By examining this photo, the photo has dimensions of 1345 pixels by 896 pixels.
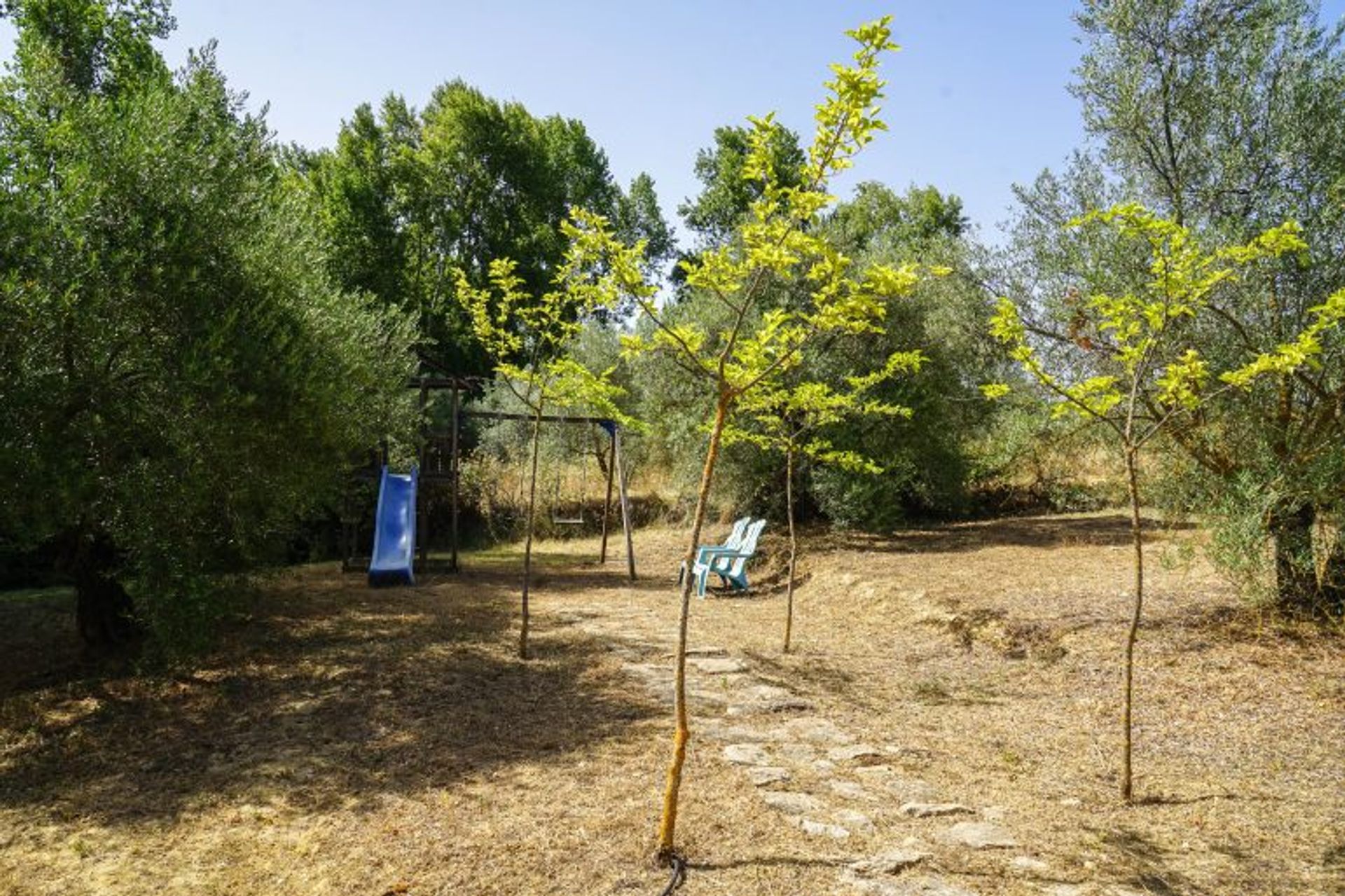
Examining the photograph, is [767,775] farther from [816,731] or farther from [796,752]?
[816,731]

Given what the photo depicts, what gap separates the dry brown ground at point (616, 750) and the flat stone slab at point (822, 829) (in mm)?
81

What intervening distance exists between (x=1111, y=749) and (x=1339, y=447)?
10.3 feet

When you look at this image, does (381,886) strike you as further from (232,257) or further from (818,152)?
(232,257)

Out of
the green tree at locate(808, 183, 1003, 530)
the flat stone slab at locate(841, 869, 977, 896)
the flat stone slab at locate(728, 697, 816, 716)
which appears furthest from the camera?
the green tree at locate(808, 183, 1003, 530)

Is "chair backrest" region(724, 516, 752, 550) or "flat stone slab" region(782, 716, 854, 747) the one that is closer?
"flat stone slab" region(782, 716, 854, 747)

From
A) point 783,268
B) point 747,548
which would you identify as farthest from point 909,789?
point 747,548

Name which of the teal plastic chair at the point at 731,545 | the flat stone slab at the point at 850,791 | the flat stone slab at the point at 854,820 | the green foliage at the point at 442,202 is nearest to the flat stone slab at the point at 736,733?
the flat stone slab at the point at 850,791

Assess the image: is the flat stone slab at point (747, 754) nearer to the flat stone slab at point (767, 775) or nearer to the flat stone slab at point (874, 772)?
the flat stone slab at point (767, 775)

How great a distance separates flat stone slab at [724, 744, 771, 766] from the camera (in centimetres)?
474

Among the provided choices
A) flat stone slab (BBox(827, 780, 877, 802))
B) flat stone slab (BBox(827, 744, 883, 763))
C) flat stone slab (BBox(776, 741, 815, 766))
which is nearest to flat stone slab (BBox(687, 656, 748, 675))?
flat stone slab (BBox(776, 741, 815, 766))

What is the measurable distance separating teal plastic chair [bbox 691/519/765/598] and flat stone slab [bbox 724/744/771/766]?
596 centimetres

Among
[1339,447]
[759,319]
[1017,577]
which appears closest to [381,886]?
[1339,447]

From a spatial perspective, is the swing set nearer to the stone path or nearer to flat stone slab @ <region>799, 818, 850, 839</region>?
the stone path

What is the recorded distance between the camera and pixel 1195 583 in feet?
28.8
